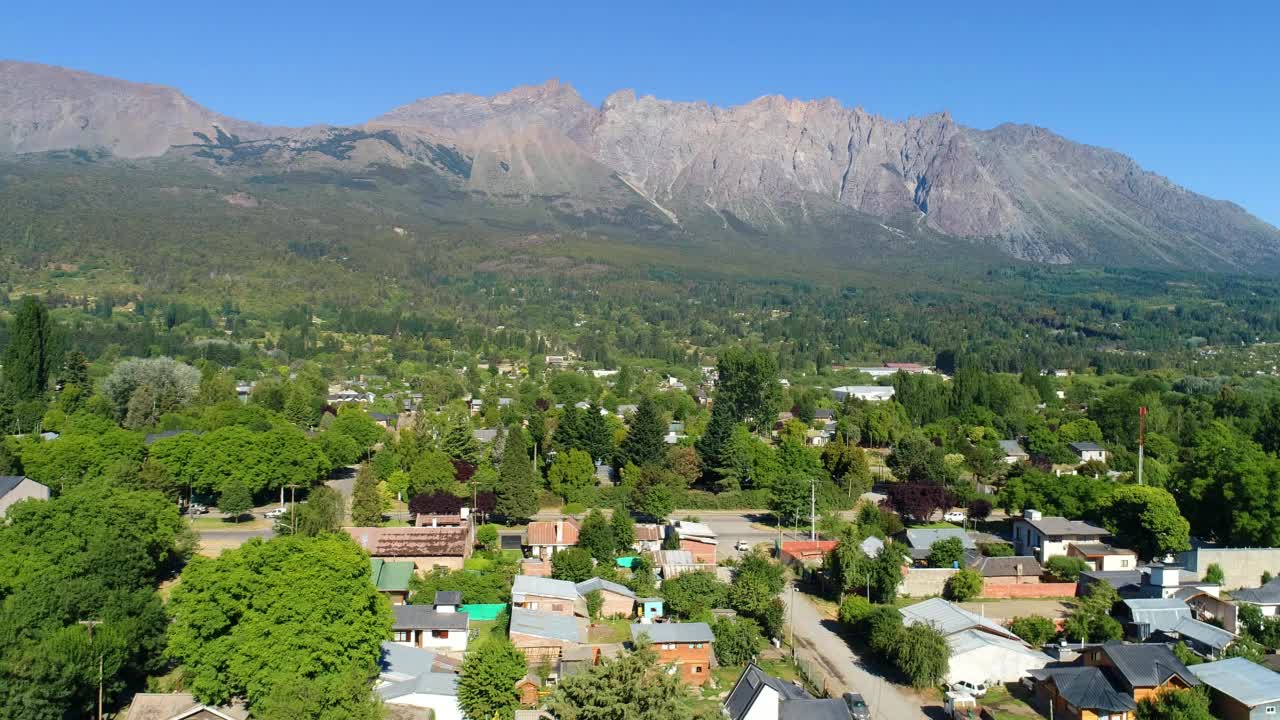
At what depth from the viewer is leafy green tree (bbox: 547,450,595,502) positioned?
3694 centimetres

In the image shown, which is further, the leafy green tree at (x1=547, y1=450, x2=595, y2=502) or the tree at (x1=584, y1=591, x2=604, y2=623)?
the leafy green tree at (x1=547, y1=450, x2=595, y2=502)

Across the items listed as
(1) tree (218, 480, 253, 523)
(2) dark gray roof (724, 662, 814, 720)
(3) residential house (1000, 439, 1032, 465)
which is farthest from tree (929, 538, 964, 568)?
(1) tree (218, 480, 253, 523)

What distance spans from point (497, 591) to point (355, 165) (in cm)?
17597

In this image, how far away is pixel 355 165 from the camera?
190 meters

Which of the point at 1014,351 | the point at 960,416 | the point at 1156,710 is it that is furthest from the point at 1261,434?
the point at 1014,351

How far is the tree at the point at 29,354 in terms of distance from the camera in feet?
152

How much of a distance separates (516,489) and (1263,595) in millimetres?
20006

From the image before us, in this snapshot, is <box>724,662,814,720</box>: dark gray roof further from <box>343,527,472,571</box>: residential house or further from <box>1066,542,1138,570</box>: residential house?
<box>1066,542,1138,570</box>: residential house

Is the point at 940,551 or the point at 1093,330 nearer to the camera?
the point at 940,551

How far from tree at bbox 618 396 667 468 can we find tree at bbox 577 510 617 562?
10902 millimetres

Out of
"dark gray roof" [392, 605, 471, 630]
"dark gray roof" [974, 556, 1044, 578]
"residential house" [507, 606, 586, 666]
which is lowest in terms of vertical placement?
"residential house" [507, 606, 586, 666]

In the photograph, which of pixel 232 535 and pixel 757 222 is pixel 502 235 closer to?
pixel 757 222

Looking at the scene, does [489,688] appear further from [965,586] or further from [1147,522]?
[1147,522]

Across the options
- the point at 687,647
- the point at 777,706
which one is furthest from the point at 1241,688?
the point at 687,647
